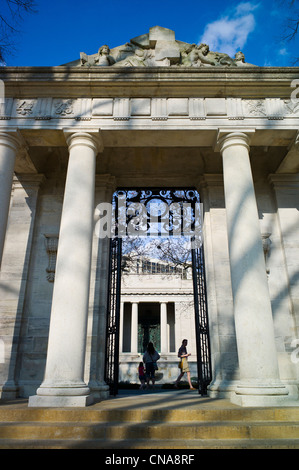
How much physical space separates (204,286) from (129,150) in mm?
6035

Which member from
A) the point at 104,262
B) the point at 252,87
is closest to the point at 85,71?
the point at 252,87

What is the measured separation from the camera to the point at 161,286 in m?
52.5

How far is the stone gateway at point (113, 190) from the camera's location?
8477 millimetres

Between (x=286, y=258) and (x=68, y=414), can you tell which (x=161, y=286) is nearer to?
(x=286, y=258)

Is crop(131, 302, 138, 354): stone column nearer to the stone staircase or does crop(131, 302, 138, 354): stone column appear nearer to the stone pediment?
Result: the stone pediment

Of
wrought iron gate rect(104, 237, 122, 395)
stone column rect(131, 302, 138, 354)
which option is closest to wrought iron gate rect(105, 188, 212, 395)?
wrought iron gate rect(104, 237, 122, 395)

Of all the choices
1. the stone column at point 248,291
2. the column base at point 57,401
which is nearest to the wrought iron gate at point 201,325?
the stone column at point 248,291

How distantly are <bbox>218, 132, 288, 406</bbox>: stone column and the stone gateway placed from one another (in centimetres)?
3

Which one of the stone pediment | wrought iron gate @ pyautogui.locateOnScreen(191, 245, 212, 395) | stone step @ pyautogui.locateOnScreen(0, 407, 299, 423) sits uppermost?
the stone pediment

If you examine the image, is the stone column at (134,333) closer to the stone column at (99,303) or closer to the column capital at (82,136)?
the stone column at (99,303)

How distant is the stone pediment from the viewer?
38.1 feet

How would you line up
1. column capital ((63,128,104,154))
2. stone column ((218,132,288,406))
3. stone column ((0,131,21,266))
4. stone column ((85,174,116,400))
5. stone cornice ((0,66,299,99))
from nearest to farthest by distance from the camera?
stone column ((218,132,288,406))
stone column ((0,131,21,266))
column capital ((63,128,104,154))
stone cornice ((0,66,299,99))
stone column ((85,174,116,400))

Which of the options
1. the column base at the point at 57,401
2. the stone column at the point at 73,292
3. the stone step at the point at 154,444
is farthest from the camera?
the stone column at the point at 73,292

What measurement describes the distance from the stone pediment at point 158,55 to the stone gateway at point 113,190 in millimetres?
51
